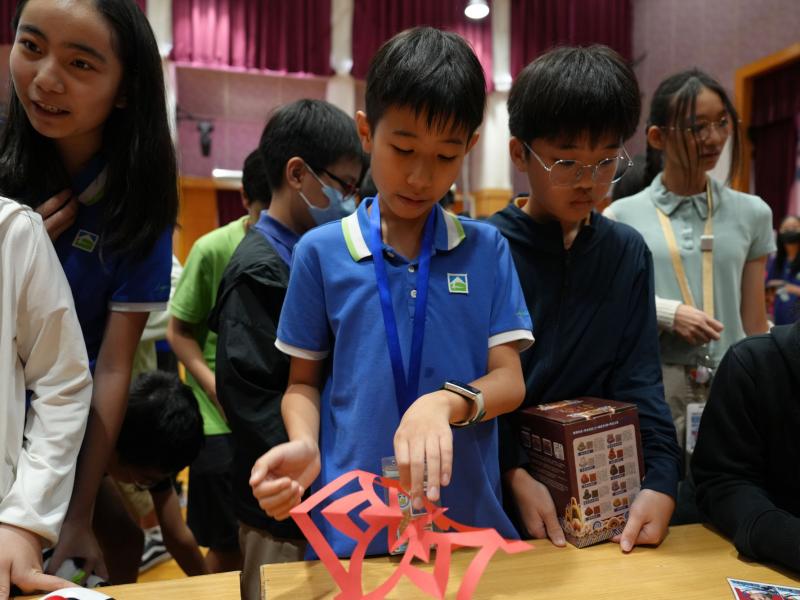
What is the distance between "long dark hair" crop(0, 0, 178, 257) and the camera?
4.30 feet

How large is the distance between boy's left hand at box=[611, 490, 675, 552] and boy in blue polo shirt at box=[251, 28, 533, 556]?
0.20 m

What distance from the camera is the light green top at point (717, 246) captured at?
1.96 m

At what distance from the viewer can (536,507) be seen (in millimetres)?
1177

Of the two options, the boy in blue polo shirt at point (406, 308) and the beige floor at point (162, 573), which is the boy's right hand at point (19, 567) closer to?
the boy in blue polo shirt at point (406, 308)

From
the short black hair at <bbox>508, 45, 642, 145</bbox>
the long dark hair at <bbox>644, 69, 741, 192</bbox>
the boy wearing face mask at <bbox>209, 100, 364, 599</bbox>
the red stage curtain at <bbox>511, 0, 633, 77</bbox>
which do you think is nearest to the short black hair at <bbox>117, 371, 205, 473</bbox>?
the boy wearing face mask at <bbox>209, 100, 364, 599</bbox>

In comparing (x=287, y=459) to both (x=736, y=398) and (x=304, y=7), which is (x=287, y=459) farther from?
(x=304, y=7)

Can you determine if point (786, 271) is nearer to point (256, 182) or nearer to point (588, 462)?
point (256, 182)

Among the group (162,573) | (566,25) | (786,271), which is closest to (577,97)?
(162,573)

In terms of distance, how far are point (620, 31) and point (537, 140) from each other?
9100 mm

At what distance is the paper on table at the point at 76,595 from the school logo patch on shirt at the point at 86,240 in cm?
67

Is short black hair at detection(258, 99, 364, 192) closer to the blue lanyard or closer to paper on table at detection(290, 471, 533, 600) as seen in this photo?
the blue lanyard

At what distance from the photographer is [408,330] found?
1.12 metres

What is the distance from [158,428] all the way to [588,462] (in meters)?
1.26

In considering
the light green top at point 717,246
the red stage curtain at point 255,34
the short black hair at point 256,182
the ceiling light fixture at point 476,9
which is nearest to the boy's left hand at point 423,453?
the light green top at point 717,246
